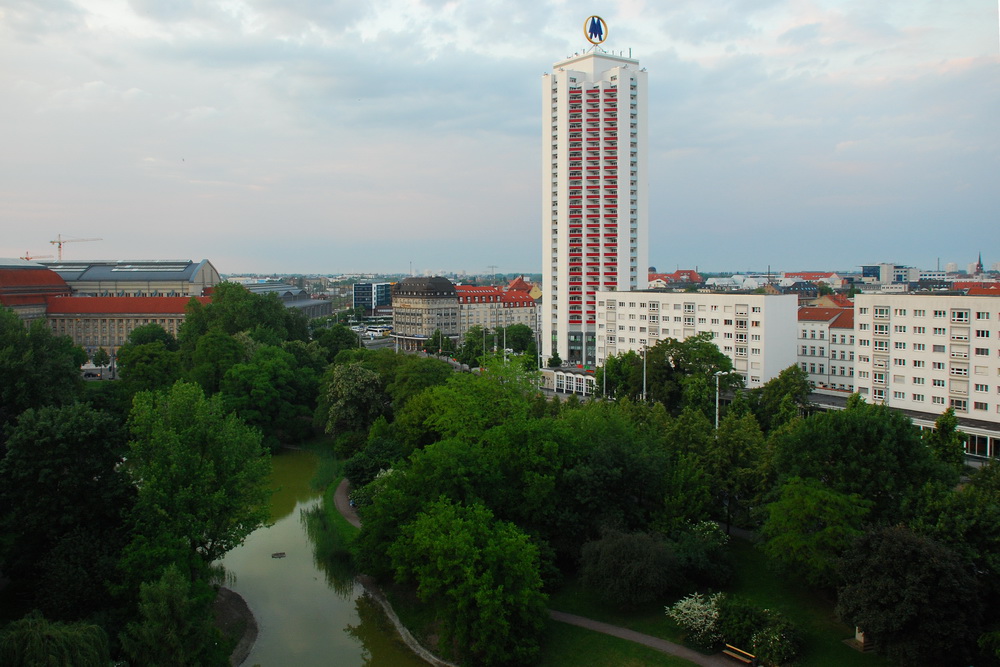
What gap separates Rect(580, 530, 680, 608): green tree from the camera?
771 inches

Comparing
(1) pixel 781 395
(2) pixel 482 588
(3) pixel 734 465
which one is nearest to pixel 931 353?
(1) pixel 781 395

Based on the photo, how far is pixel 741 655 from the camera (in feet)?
57.3

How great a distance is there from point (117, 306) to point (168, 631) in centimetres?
7757

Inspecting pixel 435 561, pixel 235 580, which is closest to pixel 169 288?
pixel 235 580

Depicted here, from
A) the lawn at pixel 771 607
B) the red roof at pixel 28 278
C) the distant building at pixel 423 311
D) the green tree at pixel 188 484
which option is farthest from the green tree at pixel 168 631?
the distant building at pixel 423 311

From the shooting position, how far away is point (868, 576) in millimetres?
16641

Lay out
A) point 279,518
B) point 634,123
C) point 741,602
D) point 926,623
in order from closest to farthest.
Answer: point 926,623
point 741,602
point 279,518
point 634,123

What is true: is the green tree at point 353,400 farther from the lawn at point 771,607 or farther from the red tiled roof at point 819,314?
the red tiled roof at point 819,314

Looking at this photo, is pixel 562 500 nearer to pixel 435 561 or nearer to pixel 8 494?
pixel 435 561

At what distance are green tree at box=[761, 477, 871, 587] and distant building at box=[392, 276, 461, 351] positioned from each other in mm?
77597

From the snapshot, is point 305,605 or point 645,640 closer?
point 645,640

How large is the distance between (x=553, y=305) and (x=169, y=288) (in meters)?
59.2

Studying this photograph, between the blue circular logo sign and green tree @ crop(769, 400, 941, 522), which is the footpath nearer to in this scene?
green tree @ crop(769, 400, 941, 522)

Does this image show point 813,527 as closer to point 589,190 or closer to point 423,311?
point 589,190
